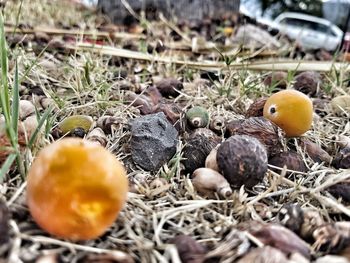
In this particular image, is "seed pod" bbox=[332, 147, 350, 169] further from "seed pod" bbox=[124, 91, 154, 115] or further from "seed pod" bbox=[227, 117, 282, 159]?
"seed pod" bbox=[124, 91, 154, 115]

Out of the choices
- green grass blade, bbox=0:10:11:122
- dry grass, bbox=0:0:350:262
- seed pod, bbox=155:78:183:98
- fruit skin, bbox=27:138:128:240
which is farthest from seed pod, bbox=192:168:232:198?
seed pod, bbox=155:78:183:98

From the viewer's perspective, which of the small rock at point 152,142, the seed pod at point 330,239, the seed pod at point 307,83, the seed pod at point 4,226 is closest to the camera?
the seed pod at point 4,226

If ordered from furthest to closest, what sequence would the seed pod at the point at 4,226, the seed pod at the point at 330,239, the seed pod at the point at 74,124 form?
the seed pod at the point at 74,124 < the seed pod at the point at 330,239 < the seed pod at the point at 4,226

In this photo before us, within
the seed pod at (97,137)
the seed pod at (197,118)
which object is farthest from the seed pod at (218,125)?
the seed pod at (97,137)

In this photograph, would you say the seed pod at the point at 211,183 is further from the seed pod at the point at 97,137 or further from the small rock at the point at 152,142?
the seed pod at the point at 97,137

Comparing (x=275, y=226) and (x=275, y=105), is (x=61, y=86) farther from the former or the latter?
(x=275, y=226)
